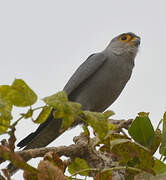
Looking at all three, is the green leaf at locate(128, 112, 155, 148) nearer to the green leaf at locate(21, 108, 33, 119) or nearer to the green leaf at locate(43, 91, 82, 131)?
the green leaf at locate(43, 91, 82, 131)

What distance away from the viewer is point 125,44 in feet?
22.4

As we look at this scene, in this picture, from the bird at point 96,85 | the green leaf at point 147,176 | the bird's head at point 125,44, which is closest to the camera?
the green leaf at point 147,176

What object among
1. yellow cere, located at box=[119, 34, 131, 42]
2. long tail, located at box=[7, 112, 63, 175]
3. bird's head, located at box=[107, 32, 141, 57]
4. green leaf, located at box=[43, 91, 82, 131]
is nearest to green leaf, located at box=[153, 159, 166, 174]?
green leaf, located at box=[43, 91, 82, 131]

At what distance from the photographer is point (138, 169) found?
1.87 metres

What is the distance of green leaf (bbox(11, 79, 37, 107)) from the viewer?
1512mm

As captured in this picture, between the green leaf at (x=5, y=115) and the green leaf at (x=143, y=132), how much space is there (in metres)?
0.98

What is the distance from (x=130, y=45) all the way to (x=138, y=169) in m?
5.15

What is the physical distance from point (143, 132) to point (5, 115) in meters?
1.04

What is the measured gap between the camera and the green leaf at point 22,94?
1512mm

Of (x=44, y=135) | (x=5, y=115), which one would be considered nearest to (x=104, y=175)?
(x=5, y=115)

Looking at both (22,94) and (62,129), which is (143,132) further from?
(22,94)

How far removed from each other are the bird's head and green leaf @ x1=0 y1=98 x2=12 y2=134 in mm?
5024

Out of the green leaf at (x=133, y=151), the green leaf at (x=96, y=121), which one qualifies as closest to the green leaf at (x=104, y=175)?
the green leaf at (x=133, y=151)

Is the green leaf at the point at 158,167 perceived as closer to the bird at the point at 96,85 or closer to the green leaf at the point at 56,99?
the green leaf at the point at 56,99
